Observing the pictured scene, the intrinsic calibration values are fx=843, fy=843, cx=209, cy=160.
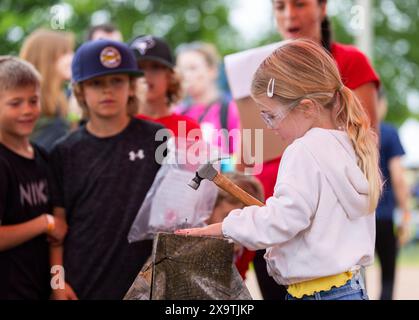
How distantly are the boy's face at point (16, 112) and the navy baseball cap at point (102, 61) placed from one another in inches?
10.4

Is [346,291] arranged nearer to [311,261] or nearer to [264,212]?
[311,261]

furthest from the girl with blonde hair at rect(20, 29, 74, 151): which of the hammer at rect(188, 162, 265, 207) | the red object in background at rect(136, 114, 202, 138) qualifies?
the hammer at rect(188, 162, 265, 207)

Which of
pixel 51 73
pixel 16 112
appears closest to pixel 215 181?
pixel 16 112

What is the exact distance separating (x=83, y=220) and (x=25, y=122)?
59 cm

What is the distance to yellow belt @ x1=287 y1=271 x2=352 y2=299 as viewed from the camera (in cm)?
287

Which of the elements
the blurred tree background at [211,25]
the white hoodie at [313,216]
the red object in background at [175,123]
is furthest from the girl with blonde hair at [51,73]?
the blurred tree background at [211,25]

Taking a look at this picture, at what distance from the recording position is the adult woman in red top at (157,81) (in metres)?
4.64

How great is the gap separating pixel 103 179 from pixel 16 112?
0.58m

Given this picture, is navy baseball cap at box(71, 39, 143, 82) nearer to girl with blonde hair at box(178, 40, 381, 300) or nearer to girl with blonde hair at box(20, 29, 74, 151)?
girl with blonde hair at box(20, 29, 74, 151)

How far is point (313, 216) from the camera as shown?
2822 mm

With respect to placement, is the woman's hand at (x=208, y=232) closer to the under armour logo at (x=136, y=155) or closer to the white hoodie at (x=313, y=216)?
the white hoodie at (x=313, y=216)

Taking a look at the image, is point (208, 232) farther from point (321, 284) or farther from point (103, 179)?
point (103, 179)

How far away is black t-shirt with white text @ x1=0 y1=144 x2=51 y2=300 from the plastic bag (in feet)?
1.83

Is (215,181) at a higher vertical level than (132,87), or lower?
lower
